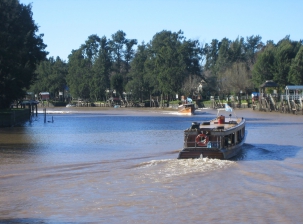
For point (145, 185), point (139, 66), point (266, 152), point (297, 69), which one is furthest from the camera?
point (139, 66)

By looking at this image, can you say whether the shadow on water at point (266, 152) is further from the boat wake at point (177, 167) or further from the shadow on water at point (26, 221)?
the shadow on water at point (26, 221)

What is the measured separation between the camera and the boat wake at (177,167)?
2030 cm

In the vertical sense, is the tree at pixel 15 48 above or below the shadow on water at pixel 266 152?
above

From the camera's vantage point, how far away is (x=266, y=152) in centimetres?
2748

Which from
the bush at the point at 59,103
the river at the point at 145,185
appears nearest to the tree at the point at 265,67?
the bush at the point at 59,103

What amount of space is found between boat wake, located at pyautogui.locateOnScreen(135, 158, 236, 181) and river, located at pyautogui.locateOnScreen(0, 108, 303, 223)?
0.14 ft

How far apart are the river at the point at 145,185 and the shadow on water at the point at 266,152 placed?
0.05 m

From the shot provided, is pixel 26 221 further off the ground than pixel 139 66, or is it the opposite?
pixel 139 66

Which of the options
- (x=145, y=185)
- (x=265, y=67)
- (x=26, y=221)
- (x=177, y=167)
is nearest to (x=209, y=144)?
(x=177, y=167)

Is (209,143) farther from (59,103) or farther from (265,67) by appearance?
(59,103)

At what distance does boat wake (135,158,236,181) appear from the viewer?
66.6 ft

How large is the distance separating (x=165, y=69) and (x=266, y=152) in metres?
82.8

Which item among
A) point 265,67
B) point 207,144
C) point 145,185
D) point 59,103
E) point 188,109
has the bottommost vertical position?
point 145,185

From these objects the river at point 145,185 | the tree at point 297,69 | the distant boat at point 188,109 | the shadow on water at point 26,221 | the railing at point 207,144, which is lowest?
the shadow on water at point 26,221
